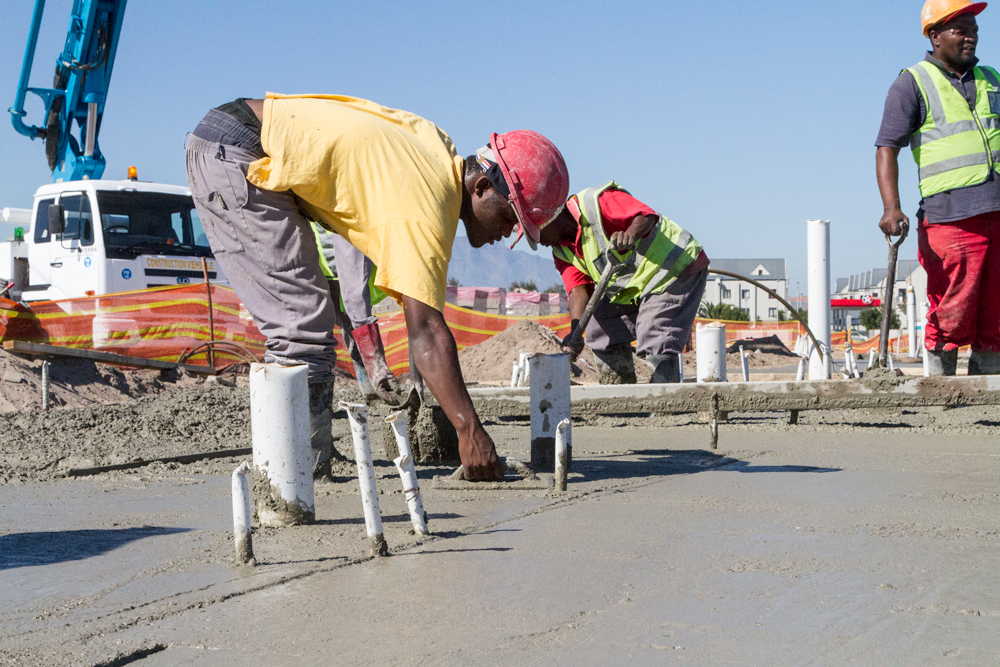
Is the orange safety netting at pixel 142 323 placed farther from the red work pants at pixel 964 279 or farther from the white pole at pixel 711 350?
the red work pants at pixel 964 279

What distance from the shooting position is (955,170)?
191 inches

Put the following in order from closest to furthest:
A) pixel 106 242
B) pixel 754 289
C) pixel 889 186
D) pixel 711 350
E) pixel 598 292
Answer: pixel 598 292, pixel 889 186, pixel 711 350, pixel 106 242, pixel 754 289

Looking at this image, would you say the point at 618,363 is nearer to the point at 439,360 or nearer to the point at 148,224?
the point at 439,360

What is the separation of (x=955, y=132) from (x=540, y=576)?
12.5ft

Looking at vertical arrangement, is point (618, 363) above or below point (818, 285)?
below

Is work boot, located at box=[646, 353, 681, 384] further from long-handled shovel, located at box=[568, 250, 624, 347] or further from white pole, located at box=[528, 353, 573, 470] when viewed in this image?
white pole, located at box=[528, 353, 573, 470]

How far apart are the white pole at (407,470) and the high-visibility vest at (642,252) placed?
294cm

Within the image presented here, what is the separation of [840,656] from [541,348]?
1241cm

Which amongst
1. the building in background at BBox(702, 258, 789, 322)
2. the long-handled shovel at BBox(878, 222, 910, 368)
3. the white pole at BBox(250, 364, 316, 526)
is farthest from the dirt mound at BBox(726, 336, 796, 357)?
the building in background at BBox(702, 258, 789, 322)

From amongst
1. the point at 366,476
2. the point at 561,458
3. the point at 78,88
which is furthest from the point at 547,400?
the point at 78,88

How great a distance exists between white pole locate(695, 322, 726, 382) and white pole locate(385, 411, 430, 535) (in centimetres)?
480

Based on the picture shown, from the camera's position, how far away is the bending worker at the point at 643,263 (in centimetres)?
534

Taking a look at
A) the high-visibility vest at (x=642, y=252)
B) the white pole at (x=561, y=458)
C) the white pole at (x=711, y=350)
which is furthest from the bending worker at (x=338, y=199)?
the white pole at (x=711, y=350)

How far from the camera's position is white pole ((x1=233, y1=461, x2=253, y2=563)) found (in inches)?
89.3
